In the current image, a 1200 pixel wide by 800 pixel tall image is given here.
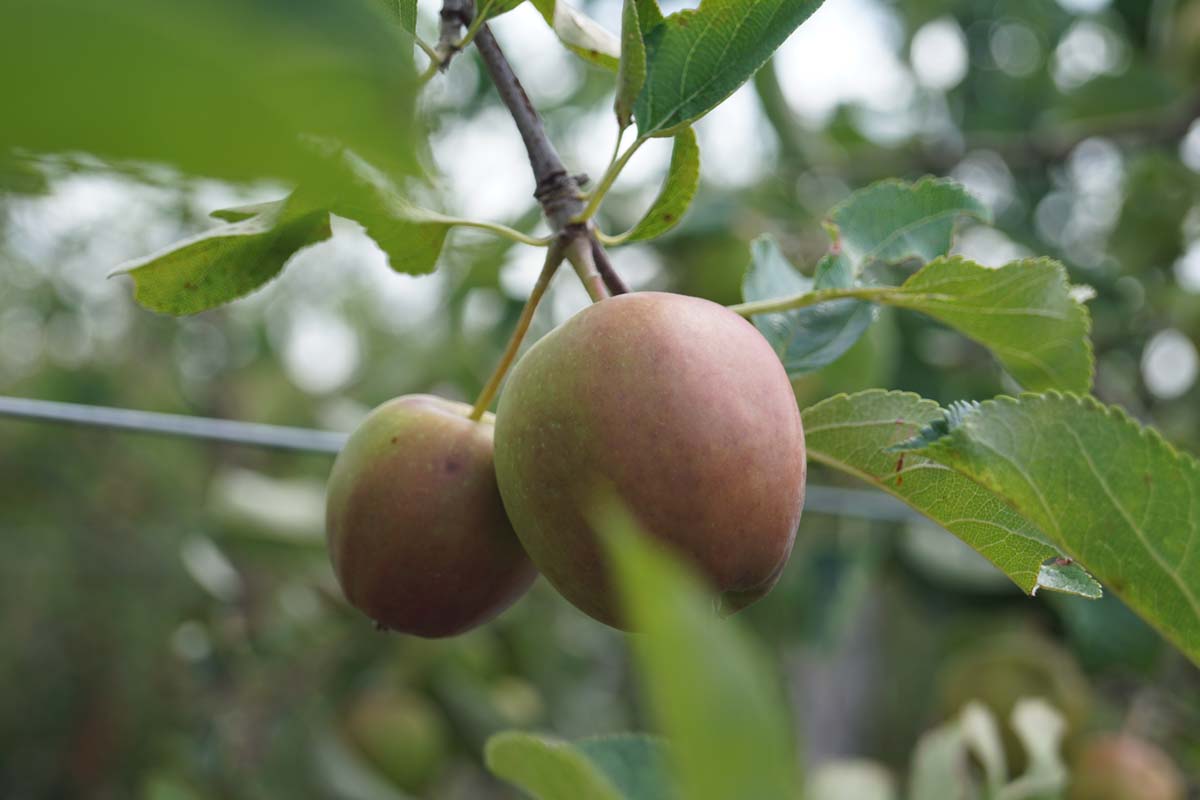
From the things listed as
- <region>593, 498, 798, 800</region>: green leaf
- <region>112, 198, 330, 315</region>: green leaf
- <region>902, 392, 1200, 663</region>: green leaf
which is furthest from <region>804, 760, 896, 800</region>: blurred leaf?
<region>593, 498, 798, 800</region>: green leaf

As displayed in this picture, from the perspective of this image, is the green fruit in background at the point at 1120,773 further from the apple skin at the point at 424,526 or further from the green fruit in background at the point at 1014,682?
the apple skin at the point at 424,526

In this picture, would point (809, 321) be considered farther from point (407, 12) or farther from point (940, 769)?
point (940, 769)

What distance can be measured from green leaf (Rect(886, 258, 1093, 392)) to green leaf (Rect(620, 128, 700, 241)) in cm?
14

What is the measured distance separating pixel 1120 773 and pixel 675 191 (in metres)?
1.40

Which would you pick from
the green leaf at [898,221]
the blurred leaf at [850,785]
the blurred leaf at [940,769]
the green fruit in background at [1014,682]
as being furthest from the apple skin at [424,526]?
the green fruit in background at [1014,682]

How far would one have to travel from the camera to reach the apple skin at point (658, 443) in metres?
0.47

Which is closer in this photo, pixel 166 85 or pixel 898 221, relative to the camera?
pixel 166 85

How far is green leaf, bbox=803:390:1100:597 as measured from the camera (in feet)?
1.77

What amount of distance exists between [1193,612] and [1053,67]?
2260mm

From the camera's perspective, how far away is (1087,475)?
493 millimetres

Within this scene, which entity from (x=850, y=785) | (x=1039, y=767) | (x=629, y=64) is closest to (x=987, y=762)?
(x=1039, y=767)

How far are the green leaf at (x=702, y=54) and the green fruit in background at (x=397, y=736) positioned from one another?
161cm

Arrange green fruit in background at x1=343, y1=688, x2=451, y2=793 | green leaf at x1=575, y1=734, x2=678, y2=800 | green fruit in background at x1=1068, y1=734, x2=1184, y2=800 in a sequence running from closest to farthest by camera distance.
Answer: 1. green leaf at x1=575, y1=734, x2=678, y2=800
2. green fruit in background at x1=1068, y1=734, x2=1184, y2=800
3. green fruit in background at x1=343, y1=688, x2=451, y2=793

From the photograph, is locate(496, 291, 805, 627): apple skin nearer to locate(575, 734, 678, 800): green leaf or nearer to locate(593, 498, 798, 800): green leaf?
locate(575, 734, 678, 800): green leaf
